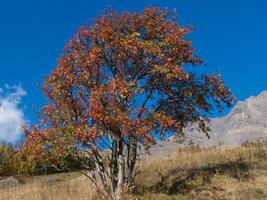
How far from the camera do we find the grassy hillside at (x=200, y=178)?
715 inches

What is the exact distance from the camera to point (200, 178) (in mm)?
20719

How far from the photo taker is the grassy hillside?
18156mm

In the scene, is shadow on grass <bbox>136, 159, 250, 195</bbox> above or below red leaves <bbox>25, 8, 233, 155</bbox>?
below

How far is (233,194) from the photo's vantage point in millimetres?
17344

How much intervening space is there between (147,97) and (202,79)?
8.29 ft

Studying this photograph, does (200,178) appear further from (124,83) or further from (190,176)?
(124,83)

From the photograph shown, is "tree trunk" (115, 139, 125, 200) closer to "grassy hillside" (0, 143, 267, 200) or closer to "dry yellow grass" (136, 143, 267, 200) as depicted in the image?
"grassy hillside" (0, 143, 267, 200)

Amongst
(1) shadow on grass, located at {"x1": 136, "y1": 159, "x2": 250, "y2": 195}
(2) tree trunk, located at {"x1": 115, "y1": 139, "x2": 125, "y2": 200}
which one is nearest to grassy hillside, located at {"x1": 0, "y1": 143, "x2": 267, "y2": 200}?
(1) shadow on grass, located at {"x1": 136, "y1": 159, "x2": 250, "y2": 195}

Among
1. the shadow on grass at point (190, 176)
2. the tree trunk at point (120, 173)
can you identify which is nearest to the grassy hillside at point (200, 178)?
the shadow on grass at point (190, 176)

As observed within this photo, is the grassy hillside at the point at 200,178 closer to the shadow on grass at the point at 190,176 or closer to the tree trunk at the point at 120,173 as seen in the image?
the shadow on grass at the point at 190,176

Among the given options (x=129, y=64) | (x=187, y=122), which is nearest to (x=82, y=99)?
(x=129, y=64)

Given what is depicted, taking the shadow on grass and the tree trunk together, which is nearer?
the tree trunk

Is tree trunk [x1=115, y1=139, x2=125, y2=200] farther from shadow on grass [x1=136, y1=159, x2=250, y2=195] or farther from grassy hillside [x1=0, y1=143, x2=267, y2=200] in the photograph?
shadow on grass [x1=136, y1=159, x2=250, y2=195]

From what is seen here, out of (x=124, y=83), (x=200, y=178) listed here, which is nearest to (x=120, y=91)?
(x=124, y=83)
